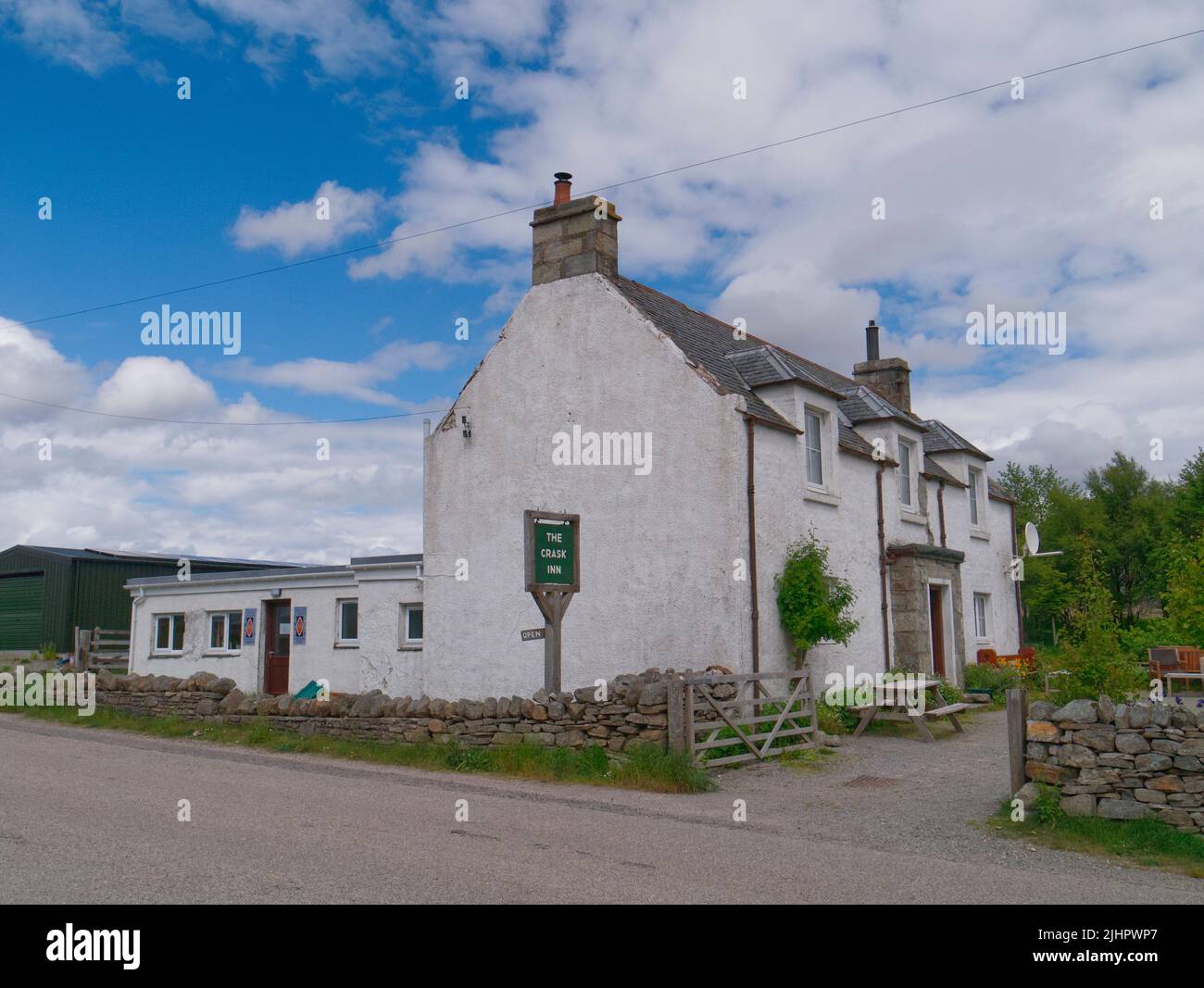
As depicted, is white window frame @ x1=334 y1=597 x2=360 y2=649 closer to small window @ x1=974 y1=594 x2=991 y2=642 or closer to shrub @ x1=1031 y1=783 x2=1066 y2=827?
small window @ x1=974 y1=594 x2=991 y2=642

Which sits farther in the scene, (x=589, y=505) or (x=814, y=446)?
(x=814, y=446)

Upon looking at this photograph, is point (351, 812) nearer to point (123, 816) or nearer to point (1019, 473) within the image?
point (123, 816)

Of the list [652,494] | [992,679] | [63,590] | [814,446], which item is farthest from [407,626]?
[63,590]

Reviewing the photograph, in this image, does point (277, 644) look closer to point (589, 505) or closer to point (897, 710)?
point (589, 505)

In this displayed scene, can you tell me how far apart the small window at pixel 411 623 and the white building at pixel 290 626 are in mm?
19

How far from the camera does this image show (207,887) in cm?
657

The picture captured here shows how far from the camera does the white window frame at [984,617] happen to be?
24000 millimetres

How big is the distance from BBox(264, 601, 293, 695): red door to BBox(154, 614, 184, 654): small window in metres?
2.95

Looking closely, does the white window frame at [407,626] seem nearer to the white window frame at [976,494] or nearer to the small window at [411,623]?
the small window at [411,623]

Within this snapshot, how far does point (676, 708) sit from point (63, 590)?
27209 mm

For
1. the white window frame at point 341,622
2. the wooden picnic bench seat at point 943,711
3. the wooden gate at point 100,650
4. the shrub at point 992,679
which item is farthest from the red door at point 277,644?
the shrub at point 992,679

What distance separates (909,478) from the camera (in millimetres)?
21031
